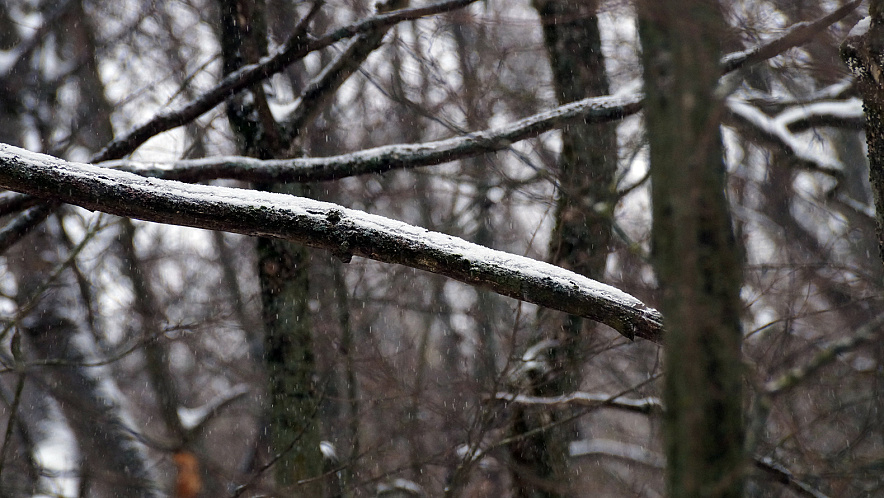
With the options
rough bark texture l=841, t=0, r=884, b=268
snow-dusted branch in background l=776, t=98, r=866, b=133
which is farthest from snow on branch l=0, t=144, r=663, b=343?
snow-dusted branch in background l=776, t=98, r=866, b=133

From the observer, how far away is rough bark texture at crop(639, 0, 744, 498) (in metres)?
1.64

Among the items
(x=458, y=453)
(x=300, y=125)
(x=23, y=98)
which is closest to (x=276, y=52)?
(x=300, y=125)

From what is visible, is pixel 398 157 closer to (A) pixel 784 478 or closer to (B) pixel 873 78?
(B) pixel 873 78

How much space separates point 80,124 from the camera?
777 centimetres

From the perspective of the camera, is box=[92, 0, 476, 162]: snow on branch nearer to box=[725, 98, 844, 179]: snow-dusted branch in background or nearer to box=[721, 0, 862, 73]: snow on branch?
box=[721, 0, 862, 73]: snow on branch

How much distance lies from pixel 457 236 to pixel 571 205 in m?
0.85

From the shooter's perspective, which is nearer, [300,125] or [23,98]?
[300,125]

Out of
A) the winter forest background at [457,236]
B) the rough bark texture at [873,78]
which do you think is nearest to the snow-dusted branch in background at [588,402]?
the winter forest background at [457,236]

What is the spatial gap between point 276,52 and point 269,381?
7.54ft

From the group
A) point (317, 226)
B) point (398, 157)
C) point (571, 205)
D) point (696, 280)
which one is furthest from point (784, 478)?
point (317, 226)

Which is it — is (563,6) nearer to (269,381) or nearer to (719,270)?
(269,381)

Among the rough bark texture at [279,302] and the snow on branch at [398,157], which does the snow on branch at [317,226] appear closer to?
the snow on branch at [398,157]

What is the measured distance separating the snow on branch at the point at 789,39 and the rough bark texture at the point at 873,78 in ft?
0.34

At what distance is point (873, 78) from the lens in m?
2.88
